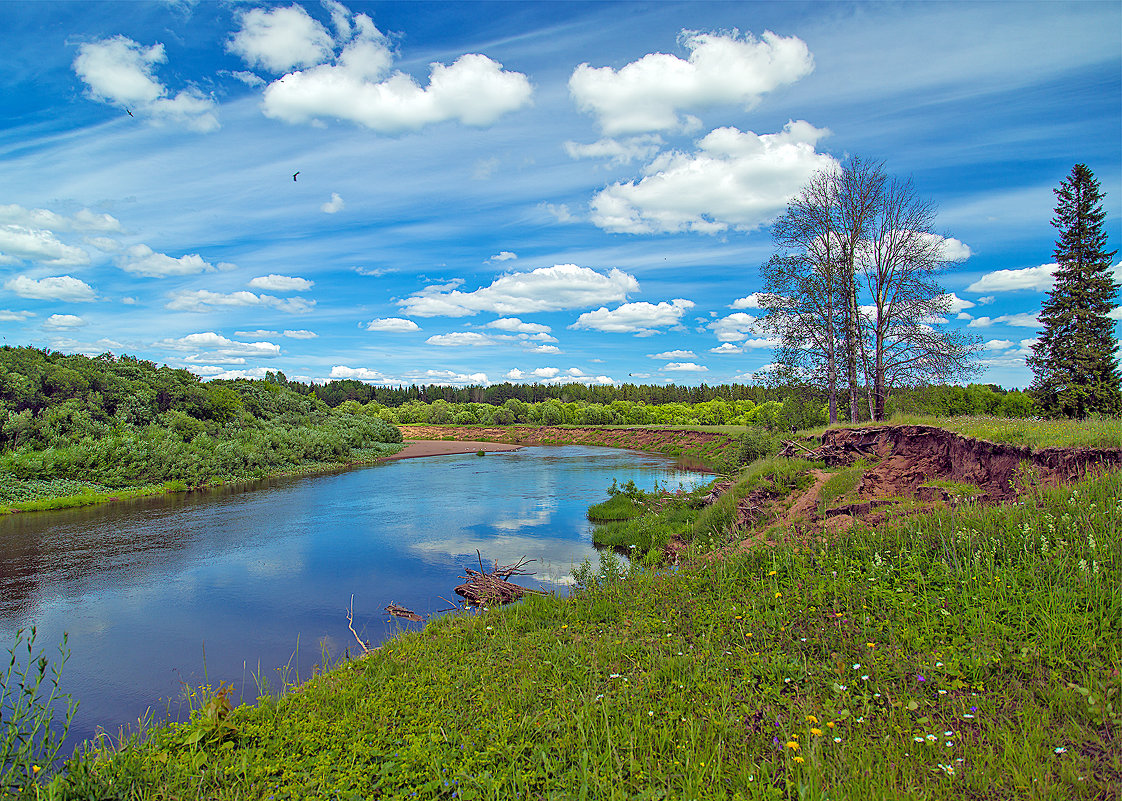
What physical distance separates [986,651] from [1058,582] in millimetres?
1300

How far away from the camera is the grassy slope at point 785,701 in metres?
3.69

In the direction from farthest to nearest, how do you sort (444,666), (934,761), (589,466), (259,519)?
(589,466)
(259,519)
(444,666)
(934,761)

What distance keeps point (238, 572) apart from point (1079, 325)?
37.4 metres

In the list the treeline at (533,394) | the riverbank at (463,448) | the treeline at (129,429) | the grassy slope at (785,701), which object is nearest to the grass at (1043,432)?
the grassy slope at (785,701)

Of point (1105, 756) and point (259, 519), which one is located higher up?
point (1105, 756)

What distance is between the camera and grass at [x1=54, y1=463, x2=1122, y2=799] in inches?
145

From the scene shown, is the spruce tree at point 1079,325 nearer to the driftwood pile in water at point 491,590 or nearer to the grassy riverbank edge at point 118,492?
the driftwood pile in water at point 491,590

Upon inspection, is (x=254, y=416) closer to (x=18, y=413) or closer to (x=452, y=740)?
(x=18, y=413)

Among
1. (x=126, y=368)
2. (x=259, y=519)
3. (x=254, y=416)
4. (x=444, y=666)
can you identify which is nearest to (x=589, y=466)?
(x=259, y=519)

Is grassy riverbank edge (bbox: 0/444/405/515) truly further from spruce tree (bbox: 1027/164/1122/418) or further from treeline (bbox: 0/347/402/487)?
spruce tree (bbox: 1027/164/1122/418)

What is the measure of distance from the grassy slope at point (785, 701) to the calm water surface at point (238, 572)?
13.0 ft

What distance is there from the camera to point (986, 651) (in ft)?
14.8

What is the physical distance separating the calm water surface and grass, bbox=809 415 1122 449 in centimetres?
908

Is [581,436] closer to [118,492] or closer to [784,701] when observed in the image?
[118,492]
